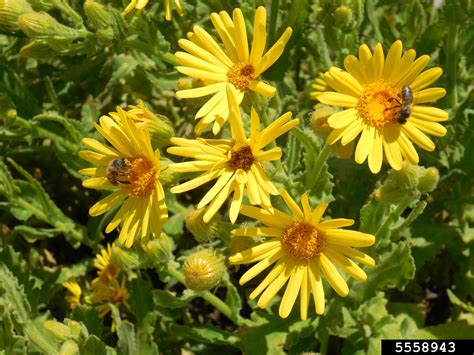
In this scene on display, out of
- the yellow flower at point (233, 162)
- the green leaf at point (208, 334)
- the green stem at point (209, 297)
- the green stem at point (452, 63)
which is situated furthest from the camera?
the green stem at point (452, 63)

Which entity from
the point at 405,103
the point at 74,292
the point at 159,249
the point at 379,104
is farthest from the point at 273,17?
the point at 74,292

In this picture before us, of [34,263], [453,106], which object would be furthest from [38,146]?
[453,106]

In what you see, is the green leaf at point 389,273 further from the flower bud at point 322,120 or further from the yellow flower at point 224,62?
the yellow flower at point 224,62

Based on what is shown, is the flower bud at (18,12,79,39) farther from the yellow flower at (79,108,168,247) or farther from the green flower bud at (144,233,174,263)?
the green flower bud at (144,233,174,263)

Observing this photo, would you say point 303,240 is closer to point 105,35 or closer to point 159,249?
point 159,249

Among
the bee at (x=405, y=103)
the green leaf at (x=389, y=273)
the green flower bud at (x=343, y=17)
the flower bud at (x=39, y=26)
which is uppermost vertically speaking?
the green flower bud at (x=343, y=17)

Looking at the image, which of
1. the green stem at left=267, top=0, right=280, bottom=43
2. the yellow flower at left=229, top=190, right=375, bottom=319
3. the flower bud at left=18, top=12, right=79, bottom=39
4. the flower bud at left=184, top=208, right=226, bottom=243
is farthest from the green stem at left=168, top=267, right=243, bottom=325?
the green stem at left=267, top=0, right=280, bottom=43

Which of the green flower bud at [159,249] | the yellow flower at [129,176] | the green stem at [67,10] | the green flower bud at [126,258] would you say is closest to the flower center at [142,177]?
the yellow flower at [129,176]
